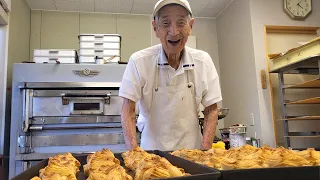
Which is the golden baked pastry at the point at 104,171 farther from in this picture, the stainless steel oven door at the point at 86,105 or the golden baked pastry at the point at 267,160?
the stainless steel oven door at the point at 86,105

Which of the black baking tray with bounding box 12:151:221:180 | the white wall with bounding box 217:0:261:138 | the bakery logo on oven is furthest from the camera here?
the white wall with bounding box 217:0:261:138

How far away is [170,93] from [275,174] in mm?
974

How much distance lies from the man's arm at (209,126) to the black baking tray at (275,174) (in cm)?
84

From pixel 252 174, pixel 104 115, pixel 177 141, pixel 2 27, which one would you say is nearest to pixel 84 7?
pixel 2 27

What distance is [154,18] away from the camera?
1387 millimetres

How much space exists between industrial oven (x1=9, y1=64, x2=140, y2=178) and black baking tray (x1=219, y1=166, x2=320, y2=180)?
2.51 meters

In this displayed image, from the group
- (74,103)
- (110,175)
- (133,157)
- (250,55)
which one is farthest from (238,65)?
(110,175)

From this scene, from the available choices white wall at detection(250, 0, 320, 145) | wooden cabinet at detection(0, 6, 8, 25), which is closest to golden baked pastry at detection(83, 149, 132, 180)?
wooden cabinet at detection(0, 6, 8, 25)

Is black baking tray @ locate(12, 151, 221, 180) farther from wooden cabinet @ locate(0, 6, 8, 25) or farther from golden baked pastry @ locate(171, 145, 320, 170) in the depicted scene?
wooden cabinet @ locate(0, 6, 8, 25)

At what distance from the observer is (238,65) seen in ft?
12.6

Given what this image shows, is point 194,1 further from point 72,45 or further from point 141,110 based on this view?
point 141,110

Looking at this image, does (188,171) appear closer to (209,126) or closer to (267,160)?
(267,160)

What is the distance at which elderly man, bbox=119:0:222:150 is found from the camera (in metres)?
1.49

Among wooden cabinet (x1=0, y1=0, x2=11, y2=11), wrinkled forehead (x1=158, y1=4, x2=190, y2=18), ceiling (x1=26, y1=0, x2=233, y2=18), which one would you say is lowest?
wrinkled forehead (x1=158, y1=4, x2=190, y2=18)
